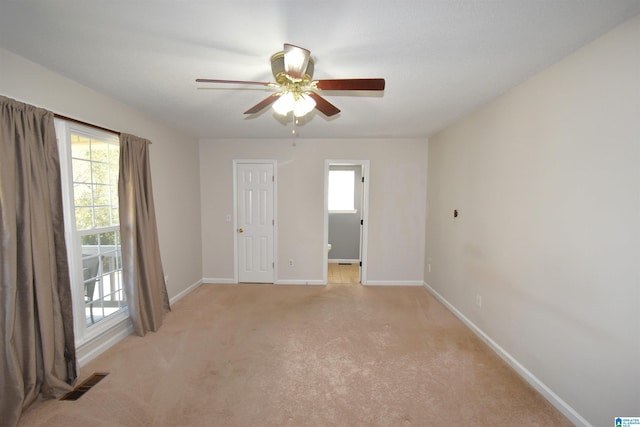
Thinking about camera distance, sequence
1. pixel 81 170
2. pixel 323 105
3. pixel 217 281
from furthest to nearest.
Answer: pixel 217 281
pixel 81 170
pixel 323 105

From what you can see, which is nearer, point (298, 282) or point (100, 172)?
point (100, 172)

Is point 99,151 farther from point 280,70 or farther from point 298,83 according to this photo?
point 298,83

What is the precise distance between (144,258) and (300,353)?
1876mm

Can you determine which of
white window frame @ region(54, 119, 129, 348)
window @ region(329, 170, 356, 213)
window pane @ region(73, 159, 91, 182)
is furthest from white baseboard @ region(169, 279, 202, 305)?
window @ region(329, 170, 356, 213)

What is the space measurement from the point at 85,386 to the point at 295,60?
276 cm

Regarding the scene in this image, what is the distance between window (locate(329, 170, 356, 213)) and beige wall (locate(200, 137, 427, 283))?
1.61 metres

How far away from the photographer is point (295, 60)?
1.28 meters

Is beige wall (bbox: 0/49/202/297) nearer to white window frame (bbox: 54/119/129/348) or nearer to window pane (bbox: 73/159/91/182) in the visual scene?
white window frame (bbox: 54/119/129/348)

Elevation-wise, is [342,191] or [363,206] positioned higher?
[342,191]

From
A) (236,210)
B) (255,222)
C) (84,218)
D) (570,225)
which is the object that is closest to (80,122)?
(84,218)

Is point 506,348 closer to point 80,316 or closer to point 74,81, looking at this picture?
point 80,316

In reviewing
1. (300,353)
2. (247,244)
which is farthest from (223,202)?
(300,353)

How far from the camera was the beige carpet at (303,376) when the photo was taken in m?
1.64

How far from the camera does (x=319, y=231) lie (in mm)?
4098
